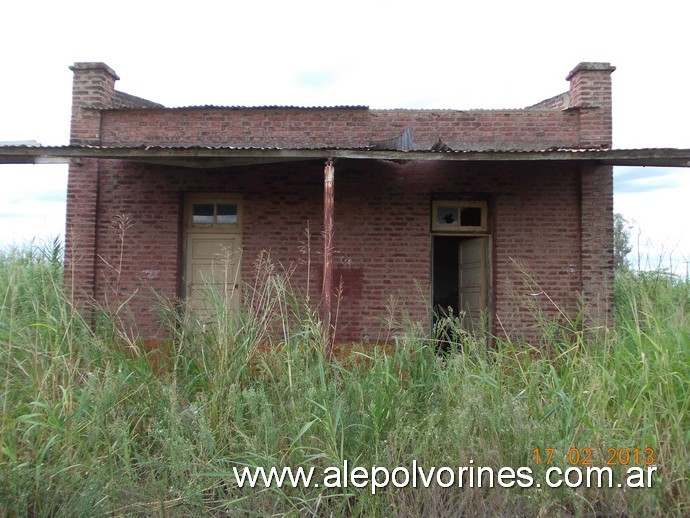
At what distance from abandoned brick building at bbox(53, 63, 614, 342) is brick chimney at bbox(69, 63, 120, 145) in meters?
0.03

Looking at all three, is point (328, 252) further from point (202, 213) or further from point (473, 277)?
point (473, 277)

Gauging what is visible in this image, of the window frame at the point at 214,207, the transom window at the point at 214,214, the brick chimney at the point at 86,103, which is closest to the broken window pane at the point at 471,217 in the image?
the window frame at the point at 214,207

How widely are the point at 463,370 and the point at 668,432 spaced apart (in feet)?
5.19

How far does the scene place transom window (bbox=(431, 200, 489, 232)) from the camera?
9430mm

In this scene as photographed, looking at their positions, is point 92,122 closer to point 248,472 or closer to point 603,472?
point 248,472

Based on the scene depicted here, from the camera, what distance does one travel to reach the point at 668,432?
14.4ft

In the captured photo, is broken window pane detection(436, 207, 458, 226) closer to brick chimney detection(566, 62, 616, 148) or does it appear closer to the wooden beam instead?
the wooden beam

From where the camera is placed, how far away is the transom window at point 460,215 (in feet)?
30.9

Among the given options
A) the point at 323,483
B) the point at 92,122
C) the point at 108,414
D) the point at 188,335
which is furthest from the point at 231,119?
the point at 323,483

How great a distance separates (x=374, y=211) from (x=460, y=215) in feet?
4.62
